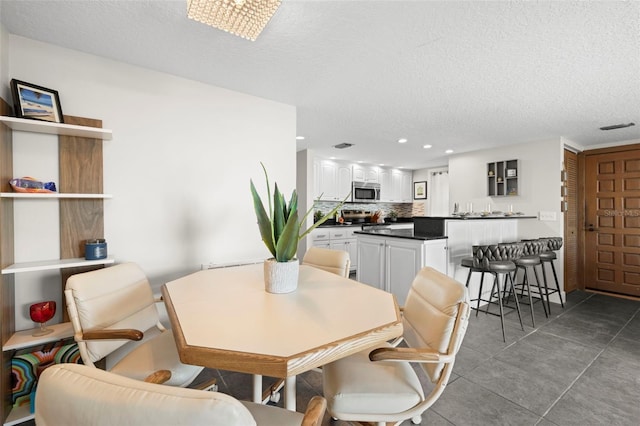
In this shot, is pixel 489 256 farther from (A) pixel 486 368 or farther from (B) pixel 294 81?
(B) pixel 294 81

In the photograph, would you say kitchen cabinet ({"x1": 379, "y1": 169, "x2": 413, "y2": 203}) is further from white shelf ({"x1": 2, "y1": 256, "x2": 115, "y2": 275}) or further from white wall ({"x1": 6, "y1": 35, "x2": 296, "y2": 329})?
white shelf ({"x1": 2, "y1": 256, "x2": 115, "y2": 275})

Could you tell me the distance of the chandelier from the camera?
1.29m

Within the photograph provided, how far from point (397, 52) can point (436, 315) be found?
1599 millimetres

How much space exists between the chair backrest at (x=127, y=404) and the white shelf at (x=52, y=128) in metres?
1.70

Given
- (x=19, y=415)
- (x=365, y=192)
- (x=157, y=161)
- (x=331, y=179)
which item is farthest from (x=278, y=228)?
(x=365, y=192)

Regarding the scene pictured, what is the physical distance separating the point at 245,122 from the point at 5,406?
2401 millimetres

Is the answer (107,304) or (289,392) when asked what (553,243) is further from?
(107,304)

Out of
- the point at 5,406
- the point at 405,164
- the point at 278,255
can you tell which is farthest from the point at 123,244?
the point at 405,164

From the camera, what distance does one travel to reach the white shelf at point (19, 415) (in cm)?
157

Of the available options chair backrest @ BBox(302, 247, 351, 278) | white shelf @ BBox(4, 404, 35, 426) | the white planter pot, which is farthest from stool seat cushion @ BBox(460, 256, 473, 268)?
white shelf @ BBox(4, 404, 35, 426)

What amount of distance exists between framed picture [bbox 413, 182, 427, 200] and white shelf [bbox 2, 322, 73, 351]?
6550 mm

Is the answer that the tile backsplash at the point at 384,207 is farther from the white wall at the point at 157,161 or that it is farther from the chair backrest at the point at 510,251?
the chair backrest at the point at 510,251

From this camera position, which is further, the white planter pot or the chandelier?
the white planter pot

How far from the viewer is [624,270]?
4.05 meters
